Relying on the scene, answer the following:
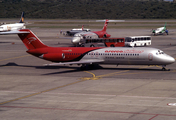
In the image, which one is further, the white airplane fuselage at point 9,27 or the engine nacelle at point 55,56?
the white airplane fuselage at point 9,27

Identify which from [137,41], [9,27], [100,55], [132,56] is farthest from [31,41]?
[9,27]

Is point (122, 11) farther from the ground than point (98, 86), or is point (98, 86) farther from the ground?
point (122, 11)

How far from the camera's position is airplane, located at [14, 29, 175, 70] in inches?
1599

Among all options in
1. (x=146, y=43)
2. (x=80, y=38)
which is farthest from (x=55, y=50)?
(x=146, y=43)

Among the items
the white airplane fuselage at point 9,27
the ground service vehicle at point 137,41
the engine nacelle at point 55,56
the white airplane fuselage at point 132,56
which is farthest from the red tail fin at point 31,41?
the white airplane fuselage at point 9,27

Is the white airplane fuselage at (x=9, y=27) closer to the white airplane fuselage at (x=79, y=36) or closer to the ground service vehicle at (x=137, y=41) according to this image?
the white airplane fuselage at (x=79, y=36)

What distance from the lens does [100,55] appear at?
42.7 meters

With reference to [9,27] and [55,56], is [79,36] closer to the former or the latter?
[55,56]

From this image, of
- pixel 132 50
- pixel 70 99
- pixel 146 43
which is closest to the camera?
pixel 70 99

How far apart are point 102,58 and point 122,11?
150592 mm

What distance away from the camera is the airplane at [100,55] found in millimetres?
40625

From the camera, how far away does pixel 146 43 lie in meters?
74.3

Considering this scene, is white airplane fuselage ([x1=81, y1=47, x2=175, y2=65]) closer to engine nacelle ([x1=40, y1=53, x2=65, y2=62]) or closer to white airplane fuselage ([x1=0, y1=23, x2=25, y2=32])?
engine nacelle ([x1=40, y1=53, x2=65, y2=62])

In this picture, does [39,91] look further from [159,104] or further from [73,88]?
[159,104]
